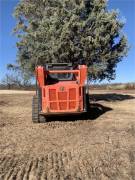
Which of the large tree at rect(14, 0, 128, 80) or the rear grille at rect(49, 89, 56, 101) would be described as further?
the large tree at rect(14, 0, 128, 80)

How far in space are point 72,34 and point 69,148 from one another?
1545 cm

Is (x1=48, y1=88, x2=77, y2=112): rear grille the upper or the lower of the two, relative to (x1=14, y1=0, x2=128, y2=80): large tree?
lower

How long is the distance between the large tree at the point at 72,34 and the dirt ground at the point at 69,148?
7926mm

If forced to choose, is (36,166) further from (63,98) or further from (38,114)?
(38,114)

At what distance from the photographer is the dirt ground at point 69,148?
9469 millimetres

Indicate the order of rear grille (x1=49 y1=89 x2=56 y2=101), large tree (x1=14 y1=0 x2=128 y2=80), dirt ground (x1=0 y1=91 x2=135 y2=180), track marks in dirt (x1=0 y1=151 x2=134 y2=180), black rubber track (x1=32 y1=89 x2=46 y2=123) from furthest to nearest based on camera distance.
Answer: large tree (x1=14 y1=0 x2=128 y2=80) → black rubber track (x1=32 y1=89 x2=46 y2=123) → rear grille (x1=49 y1=89 x2=56 y2=101) → dirt ground (x1=0 y1=91 x2=135 y2=180) → track marks in dirt (x1=0 y1=151 x2=134 y2=180)

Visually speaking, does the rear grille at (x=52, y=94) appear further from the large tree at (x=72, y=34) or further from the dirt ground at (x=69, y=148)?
the large tree at (x=72, y=34)

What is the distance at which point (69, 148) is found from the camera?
1238 centimetres

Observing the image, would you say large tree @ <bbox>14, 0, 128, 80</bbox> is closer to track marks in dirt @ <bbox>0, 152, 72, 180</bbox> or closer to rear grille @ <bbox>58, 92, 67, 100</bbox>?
rear grille @ <bbox>58, 92, 67, 100</bbox>

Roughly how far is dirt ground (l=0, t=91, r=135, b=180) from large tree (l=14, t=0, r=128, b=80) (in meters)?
7.93

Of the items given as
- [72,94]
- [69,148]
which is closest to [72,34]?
[72,94]

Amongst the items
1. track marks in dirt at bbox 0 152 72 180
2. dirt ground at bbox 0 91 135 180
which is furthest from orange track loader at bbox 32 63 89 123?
track marks in dirt at bbox 0 152 72 180

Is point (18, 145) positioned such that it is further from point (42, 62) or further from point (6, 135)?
point (42, 62)

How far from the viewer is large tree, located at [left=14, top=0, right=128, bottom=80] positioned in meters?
26.8
